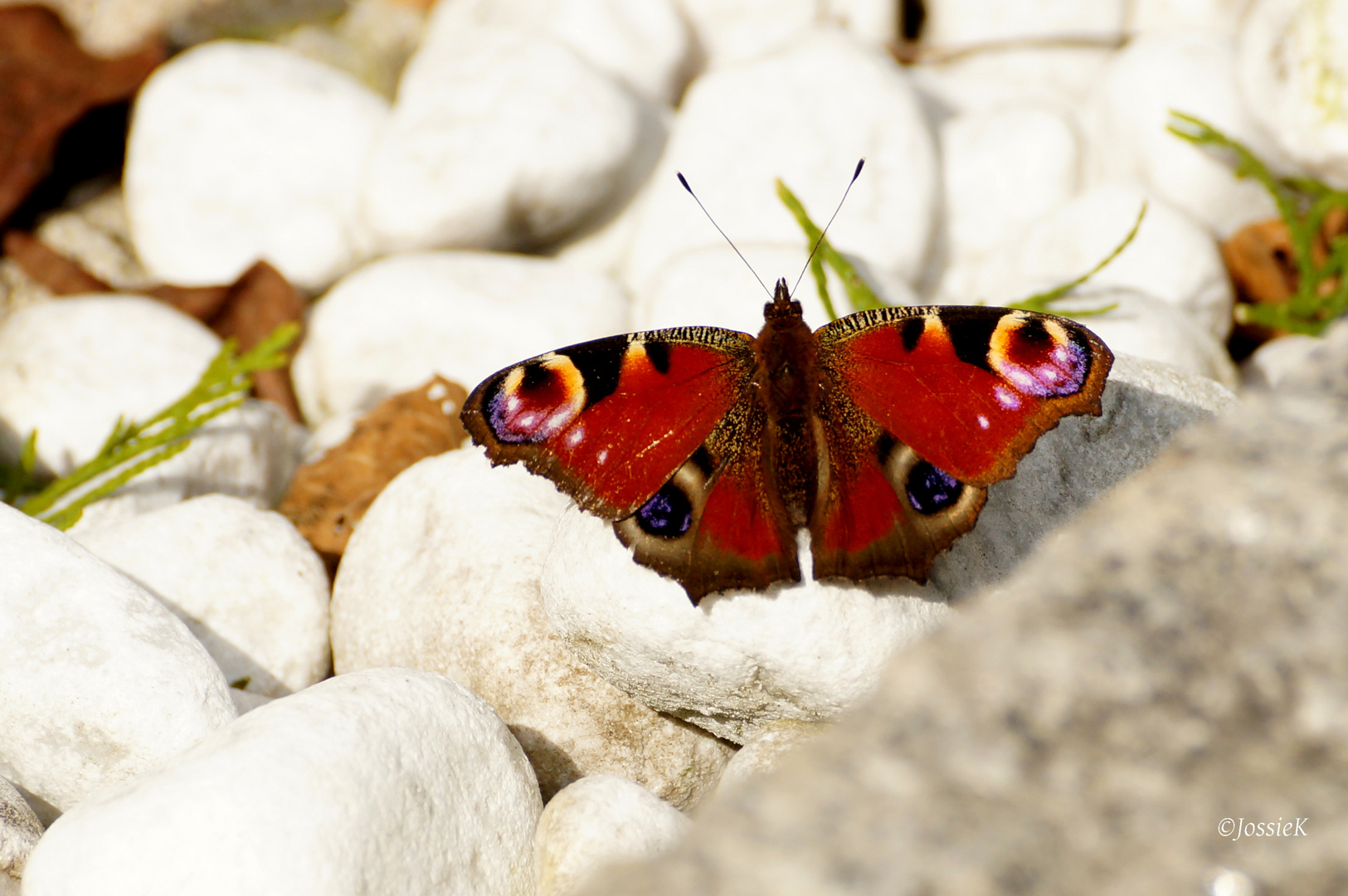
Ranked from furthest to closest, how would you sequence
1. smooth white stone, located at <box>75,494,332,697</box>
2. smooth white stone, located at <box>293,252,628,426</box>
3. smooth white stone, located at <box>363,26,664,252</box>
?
smooth white stone, located at <box>363,26,664,252</box> → smooth white stone, located at <box>293,252,628,426</box> → smooth white stone, located at <box>75,494,332,697</box>

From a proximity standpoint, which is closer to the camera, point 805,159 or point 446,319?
point 446,319

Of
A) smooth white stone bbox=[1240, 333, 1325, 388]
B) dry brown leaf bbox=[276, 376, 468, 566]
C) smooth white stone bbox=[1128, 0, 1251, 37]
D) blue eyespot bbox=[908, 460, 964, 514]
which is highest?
smooth white stone bbox=[1128, 0, 1251, 37]

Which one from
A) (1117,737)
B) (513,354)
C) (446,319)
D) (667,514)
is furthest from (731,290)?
(1117,737)

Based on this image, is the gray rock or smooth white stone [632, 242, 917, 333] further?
smooth white stone [632, 242, 917, 333]

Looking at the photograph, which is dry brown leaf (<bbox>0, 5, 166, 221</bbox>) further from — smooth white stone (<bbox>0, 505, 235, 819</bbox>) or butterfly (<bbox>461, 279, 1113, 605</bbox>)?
butterfly (<bbox>461, 279, 1113, 605</bbox>)

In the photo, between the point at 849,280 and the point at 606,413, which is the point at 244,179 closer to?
the point at 849,280

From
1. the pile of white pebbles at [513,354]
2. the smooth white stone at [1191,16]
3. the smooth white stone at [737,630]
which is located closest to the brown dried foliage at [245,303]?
the pile of white pebbles at [513,354]

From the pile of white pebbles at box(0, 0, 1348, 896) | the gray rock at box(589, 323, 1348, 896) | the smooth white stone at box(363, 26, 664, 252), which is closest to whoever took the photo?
the gray rock at box(589, 323, 1348, 896)

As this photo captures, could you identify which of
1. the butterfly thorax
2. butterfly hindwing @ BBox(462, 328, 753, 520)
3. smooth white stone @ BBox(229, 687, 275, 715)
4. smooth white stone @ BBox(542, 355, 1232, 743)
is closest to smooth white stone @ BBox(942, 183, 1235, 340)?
smooth white stone @ BBox(542, 355, 1232, 743)
